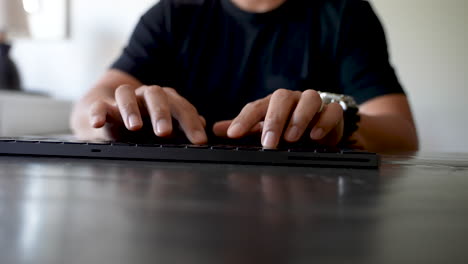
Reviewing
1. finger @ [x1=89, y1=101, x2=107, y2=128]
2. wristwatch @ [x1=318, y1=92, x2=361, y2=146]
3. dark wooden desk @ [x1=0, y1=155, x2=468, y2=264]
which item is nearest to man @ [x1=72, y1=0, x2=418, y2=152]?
wristwatch @ [x1=318, y1=92, x2=361, y2=146]

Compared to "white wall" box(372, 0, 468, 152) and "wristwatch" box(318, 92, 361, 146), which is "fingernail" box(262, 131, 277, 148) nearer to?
"wristwatch" box(318, 92, 361, 146)

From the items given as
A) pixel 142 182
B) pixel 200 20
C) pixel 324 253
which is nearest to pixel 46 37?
pixel 200 20

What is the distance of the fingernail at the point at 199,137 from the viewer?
488 millimetres

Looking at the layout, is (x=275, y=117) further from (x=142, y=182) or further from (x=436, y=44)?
(x=436, y=44)

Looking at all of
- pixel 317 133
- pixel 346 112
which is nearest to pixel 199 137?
pixel 317 133

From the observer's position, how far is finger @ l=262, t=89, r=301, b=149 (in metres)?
0.44

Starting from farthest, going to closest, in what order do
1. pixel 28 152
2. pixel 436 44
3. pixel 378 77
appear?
pixel 436 44
pixel 378 77
pixel 28 152

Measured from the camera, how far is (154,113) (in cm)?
51

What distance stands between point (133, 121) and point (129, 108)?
3 centimetres

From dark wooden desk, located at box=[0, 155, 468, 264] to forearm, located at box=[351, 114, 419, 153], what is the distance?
1.67ft

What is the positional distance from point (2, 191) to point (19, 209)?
0.05m

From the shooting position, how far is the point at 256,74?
1.14m

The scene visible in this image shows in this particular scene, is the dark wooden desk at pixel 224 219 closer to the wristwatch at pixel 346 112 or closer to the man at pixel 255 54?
the wristwatch at pixel 346 112

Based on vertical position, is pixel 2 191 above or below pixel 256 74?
below
